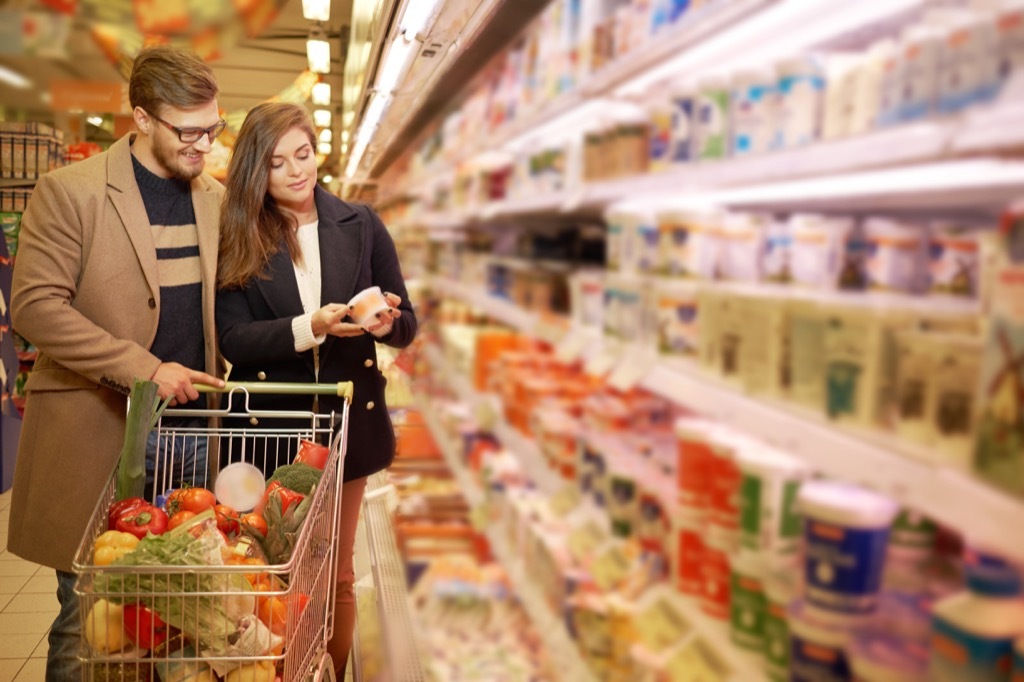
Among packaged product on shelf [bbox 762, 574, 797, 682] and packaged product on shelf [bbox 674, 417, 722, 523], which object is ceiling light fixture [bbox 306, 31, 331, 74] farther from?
packaged product on shelf [bbox 762, 574, 797, 682]

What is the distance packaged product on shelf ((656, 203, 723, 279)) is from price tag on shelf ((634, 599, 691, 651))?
1.75 feet

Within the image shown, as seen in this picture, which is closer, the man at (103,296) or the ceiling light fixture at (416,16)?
the man at (103,296)

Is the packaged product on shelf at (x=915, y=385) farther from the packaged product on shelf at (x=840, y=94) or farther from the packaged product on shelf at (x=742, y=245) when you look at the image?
the packaged product on shelf at (x=742, y=245)

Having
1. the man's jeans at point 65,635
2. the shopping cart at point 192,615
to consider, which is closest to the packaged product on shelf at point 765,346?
the shopping cart at point 192,615

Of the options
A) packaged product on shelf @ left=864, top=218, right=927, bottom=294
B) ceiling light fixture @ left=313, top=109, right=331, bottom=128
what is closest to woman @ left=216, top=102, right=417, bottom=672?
packaged product on shelf @ left=864, top=218, right=927, bottom=294

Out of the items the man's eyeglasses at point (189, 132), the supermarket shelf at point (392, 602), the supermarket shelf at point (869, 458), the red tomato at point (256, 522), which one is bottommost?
the supermarket shelf at point (392, 602)

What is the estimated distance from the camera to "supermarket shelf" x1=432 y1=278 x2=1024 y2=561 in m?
0.83

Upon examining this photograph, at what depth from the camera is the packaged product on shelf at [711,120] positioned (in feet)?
4.64

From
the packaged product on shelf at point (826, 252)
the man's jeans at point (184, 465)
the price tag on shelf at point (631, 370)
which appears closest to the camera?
the packaged product on shelf at point (826, 252)

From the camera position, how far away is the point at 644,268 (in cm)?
163

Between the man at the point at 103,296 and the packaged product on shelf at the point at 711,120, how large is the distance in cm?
139

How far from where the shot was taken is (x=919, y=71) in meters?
1.00

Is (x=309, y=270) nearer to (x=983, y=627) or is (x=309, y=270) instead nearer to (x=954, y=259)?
(x=954, y=259)

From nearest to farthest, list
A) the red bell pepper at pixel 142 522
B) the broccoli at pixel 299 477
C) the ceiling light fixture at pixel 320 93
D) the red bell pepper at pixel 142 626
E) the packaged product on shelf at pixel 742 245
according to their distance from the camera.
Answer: the packaged product on shelf at pixel 742 245 → the red bell pepper at pixel 142 626 → the red bell pepper at pixel 142 522 → the broccoli at pixel 299 477 → the ceiling light fixture at pixel 320 93
